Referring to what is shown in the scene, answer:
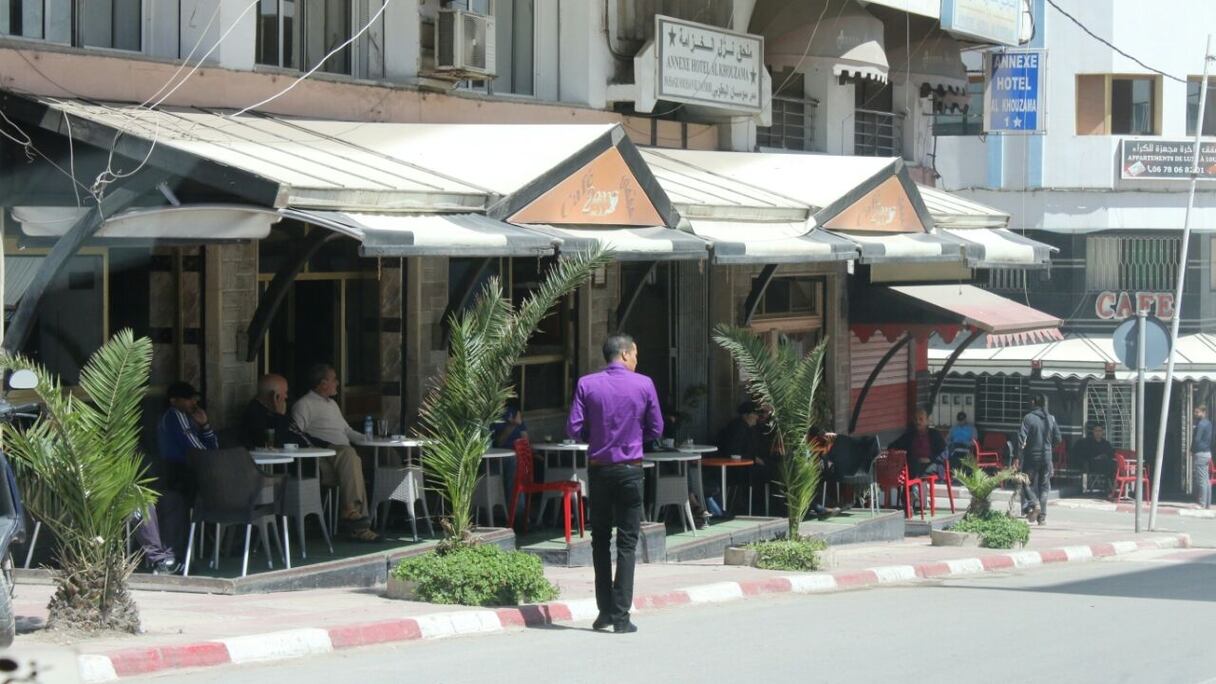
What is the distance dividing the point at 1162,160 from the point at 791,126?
12.4m

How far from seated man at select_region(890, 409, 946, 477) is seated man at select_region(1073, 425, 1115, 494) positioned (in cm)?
934

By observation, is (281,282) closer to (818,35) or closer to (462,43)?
(462,43)

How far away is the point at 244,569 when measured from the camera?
11.6 m

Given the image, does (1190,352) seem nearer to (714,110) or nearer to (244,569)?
(714,110)

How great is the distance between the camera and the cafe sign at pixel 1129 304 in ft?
104

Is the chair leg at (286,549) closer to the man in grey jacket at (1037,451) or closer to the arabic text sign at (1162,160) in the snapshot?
the man in grey jacket at (1037,451)

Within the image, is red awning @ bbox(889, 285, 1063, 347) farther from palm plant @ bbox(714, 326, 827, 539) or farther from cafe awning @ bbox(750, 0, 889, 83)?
palm plant @ bbox(714, 326, 827, 539)

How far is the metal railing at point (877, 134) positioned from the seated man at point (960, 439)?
7007 mm

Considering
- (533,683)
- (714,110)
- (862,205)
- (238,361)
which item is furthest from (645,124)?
(533,683)

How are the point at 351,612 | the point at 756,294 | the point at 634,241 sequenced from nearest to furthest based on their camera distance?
1. the point at 351,612
2. the point at 634,241
3. the point at 756,294

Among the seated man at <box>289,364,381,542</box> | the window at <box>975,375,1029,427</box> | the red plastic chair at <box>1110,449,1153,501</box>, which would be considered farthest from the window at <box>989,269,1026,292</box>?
the seated man at <box>289,364,381,542</box>

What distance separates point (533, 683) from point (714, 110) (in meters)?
11.9

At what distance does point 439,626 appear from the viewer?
10266 millimetres

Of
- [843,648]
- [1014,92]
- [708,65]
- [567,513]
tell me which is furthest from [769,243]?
[1014,92]
